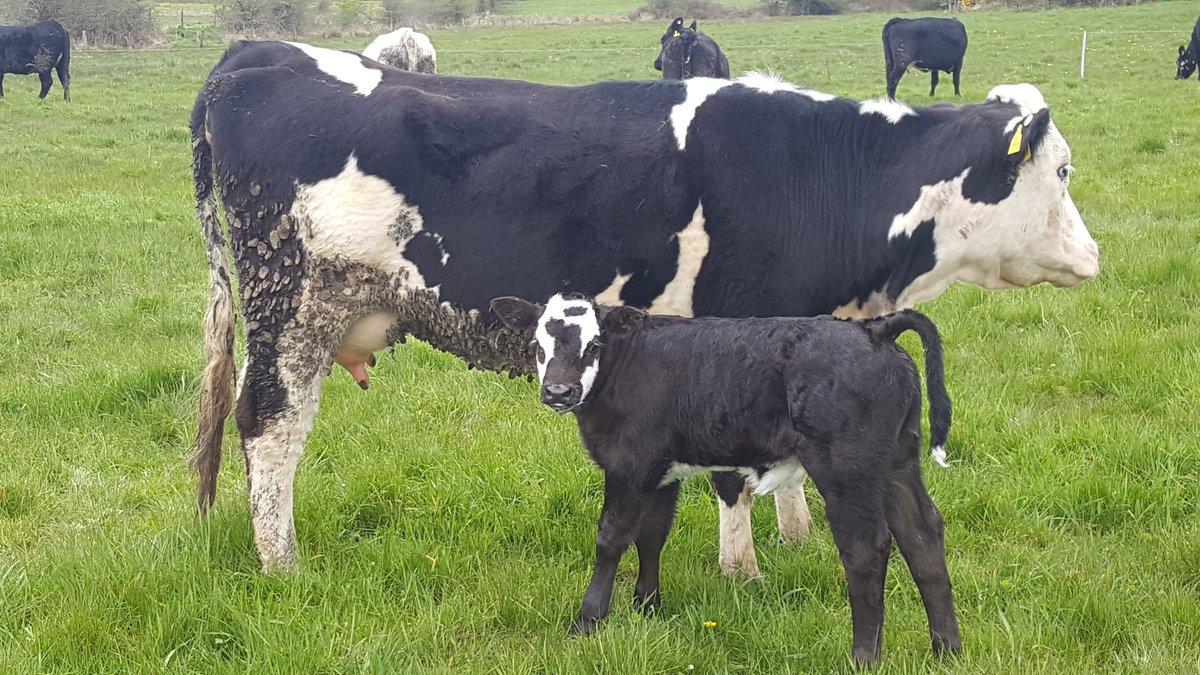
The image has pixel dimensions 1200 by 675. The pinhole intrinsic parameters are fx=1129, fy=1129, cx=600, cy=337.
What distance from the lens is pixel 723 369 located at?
3764mm

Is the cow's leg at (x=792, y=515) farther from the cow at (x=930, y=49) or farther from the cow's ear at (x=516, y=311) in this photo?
the cow at (x=930, y=49)

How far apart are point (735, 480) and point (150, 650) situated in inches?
86.0

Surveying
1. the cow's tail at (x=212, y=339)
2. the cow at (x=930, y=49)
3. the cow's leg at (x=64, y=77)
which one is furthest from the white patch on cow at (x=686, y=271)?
the cow's leg at (x=64, y=77)

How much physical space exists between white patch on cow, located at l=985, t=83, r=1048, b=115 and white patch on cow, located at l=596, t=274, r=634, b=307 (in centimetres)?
189

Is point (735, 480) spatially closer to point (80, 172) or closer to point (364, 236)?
point (364, 236)

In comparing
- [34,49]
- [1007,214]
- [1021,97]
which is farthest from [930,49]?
[1007,214]

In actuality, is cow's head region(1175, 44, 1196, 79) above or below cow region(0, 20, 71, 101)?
below

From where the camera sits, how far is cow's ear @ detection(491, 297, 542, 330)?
410cm

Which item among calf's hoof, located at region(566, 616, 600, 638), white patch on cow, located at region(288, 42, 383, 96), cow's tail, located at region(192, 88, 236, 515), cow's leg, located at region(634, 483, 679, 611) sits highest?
white patch on cow, located at region(288, 42, 383, 96)

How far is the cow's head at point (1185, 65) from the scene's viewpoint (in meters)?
24.4

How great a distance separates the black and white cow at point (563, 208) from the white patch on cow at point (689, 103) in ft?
→ 0.03

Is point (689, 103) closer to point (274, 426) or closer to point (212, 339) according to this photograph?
point (274, 426)

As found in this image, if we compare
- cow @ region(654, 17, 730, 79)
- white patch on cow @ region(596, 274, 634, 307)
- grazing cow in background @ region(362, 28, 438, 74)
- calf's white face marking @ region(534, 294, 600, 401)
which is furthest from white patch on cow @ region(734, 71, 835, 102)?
cow @ region(654, 17, 730, 79)

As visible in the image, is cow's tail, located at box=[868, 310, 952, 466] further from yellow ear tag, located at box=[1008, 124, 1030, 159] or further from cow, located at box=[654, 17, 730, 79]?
cow, located at box=[654, 17, 730, 79]
